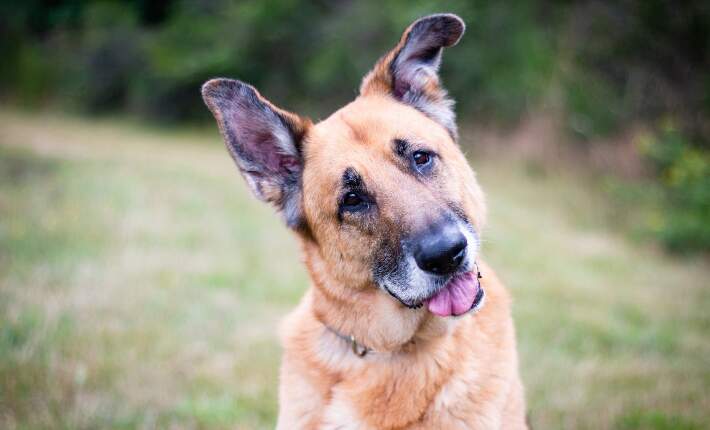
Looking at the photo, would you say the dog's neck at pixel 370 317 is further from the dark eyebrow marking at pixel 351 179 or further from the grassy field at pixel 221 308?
the grassy field at pixel 221 308

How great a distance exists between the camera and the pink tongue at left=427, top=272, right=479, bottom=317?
2803 mm

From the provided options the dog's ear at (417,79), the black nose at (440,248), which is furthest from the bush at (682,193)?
the black nose at (440,248)

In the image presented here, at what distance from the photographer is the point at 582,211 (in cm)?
1011

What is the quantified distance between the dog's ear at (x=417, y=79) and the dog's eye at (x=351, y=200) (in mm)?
891

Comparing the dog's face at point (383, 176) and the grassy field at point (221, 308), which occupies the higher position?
the dog's face at point (383, 176)

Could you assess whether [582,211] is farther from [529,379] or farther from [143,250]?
[143,250]

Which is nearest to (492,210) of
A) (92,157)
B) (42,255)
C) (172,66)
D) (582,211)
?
(582,211)

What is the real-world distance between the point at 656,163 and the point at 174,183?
9.48 meters

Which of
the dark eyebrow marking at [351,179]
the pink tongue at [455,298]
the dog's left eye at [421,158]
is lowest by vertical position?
the pink tongue at [455,298]

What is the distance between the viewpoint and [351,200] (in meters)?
3.04

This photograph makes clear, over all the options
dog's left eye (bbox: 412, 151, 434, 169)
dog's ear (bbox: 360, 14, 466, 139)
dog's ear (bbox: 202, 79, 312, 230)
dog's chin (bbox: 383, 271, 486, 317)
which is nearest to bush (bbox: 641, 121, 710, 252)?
dog's ear (bbox: 360, 14, 466, 139)

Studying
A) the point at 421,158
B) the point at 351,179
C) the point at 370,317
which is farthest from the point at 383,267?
the point at 421,158

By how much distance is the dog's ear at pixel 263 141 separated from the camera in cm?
300

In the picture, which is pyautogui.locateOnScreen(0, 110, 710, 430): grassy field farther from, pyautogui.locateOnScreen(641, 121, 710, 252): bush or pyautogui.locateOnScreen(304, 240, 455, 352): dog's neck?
pyautogui.locateOnScreen(304, 240, 455, 352): dog's neck
